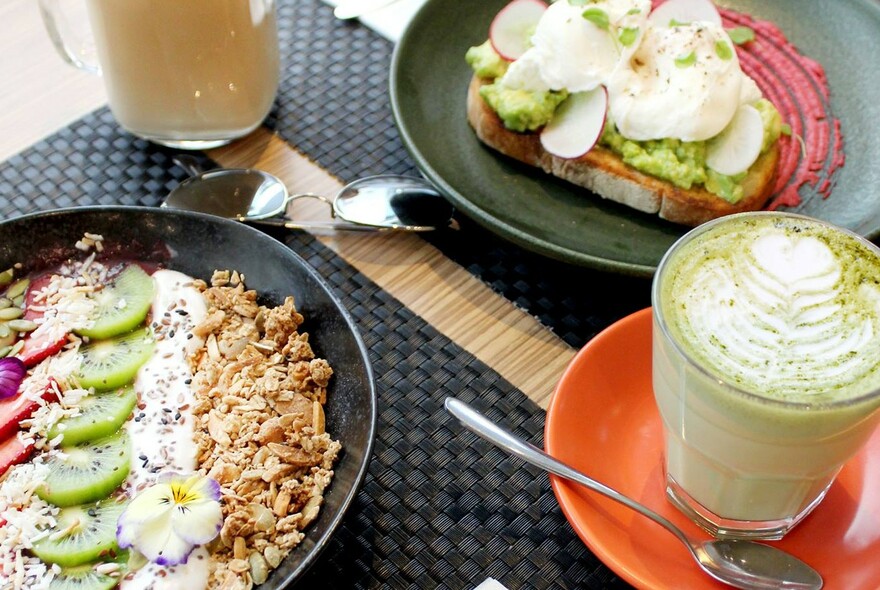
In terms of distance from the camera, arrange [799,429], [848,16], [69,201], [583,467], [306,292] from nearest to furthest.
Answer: [799,429] < [583,467] < [306,292] < [69,201] < [848,16]

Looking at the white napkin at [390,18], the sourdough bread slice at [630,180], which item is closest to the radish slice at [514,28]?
the sourdough bread slice at [630,180]

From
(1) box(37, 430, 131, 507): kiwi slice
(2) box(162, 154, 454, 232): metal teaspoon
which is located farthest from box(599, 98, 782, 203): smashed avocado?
(1) box(37, 430, 131, 507): kiwi slice

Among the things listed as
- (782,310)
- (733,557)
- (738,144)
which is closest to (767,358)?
(782,310)

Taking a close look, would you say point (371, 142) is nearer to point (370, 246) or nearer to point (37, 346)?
point (370, 246)

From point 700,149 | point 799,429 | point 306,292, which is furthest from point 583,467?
point 700,149

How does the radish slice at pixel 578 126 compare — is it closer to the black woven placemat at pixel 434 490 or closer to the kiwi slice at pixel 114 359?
the black woven placemat at pixel 434 490

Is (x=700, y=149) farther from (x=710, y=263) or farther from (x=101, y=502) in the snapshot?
(x=101, y=502)
